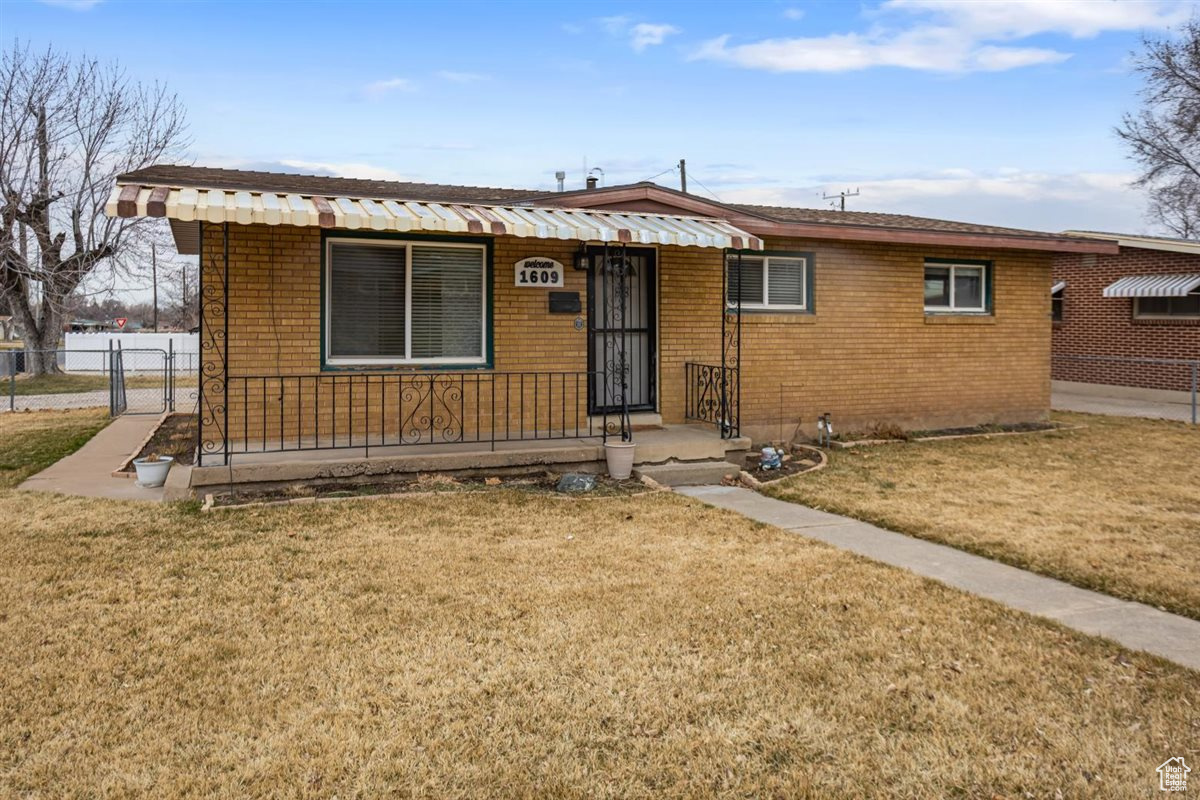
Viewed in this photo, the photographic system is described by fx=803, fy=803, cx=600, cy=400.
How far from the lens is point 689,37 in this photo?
639 inches

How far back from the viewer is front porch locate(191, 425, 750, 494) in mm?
7395

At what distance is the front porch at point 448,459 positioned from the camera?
739 centimetres

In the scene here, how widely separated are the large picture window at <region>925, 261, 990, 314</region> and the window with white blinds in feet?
7.78

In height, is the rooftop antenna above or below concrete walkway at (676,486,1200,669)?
above

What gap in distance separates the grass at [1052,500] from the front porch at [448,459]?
1.22m

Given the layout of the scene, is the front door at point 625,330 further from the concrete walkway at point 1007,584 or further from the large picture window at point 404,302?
the concrete walkway at point 1007,584

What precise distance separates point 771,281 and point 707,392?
6.27 ft

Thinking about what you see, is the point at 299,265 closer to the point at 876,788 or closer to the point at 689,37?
the point at 876,788

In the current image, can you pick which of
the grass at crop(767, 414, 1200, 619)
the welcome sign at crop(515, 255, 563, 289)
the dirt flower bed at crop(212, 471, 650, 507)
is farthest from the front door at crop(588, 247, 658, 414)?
the grass at crop(767, 414, 1200, 619)

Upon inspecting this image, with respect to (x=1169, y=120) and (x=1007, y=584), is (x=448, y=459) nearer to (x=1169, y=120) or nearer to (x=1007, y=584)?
(x=1007, y=584)

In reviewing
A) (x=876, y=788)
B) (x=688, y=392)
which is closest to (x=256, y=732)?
(x=876, y=788)

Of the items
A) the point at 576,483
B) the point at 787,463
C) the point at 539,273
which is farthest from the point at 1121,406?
the point at 576,483

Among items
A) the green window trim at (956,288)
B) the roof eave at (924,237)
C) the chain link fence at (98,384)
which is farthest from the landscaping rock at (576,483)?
the chain link fence at (98,384)

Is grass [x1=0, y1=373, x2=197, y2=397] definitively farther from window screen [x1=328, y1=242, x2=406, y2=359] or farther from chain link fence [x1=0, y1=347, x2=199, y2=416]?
window screen [x1=328, y1=242, x2=406, y2=359]
